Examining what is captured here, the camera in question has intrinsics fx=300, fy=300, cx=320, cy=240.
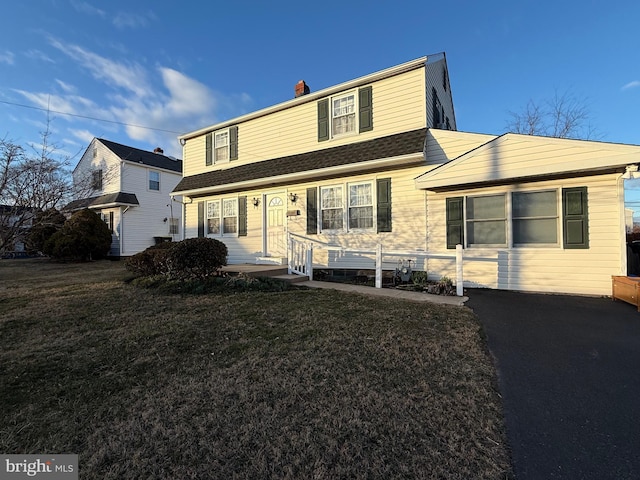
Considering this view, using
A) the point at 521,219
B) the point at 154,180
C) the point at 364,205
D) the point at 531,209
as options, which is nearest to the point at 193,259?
the point at 364,205

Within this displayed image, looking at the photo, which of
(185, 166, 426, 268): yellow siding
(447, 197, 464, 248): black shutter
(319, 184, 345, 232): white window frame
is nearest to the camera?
(447, 197, 464, 248): black shutter

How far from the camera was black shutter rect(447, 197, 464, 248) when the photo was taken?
24.1 feet

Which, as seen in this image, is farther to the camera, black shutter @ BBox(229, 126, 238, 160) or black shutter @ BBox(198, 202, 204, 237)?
black shutter @ BBox(198, 202, 204, 237)

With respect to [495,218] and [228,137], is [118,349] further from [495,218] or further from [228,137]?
[228,137]

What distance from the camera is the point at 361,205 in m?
8.71

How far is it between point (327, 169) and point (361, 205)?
1.42m

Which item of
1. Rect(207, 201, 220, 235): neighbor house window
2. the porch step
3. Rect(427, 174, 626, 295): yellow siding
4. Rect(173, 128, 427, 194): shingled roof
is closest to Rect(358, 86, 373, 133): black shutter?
Rect(173, 128, 427, 194): shingled roof

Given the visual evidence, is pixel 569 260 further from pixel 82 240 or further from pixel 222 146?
pixel 82 240

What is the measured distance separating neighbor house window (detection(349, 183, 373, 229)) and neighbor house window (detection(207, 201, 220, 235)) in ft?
18.3

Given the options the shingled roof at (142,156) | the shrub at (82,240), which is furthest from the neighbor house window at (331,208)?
the shingled roof at (142,156)

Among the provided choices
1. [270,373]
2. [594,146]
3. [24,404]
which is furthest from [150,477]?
[594,146]

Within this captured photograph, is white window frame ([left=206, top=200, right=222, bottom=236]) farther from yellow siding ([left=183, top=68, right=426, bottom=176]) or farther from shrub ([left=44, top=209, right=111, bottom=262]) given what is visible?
shrub ([left=44, top=209, right=111, bottom=262])

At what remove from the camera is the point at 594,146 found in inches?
223

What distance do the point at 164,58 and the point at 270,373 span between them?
12703mm
